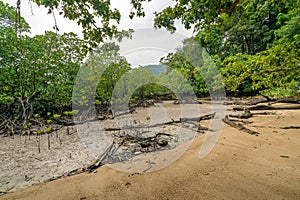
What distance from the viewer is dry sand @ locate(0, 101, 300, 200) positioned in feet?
4.75

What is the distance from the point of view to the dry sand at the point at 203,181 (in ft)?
4.75

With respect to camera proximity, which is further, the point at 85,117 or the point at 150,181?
the point at 85,117

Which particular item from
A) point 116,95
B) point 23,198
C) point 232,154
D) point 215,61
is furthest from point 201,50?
point 23,198

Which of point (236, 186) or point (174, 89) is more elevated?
point (174, 89)

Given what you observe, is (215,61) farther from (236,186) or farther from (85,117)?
(236,186)

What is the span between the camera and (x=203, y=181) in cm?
165

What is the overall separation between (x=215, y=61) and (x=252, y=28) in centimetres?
560

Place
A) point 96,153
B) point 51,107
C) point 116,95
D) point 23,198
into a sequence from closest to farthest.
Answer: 1. point 23,198
2. point 96,153
3. point 51,107
4. point 116,95

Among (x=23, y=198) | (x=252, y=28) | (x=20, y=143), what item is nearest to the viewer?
(x=23, y=198)

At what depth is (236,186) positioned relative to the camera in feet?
4.97

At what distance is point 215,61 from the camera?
59.4ft

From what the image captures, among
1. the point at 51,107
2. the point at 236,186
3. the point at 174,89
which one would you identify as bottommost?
the point at 236,186

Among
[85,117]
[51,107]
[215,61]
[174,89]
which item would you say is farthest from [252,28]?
[51,107]

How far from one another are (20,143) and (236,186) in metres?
5.47
